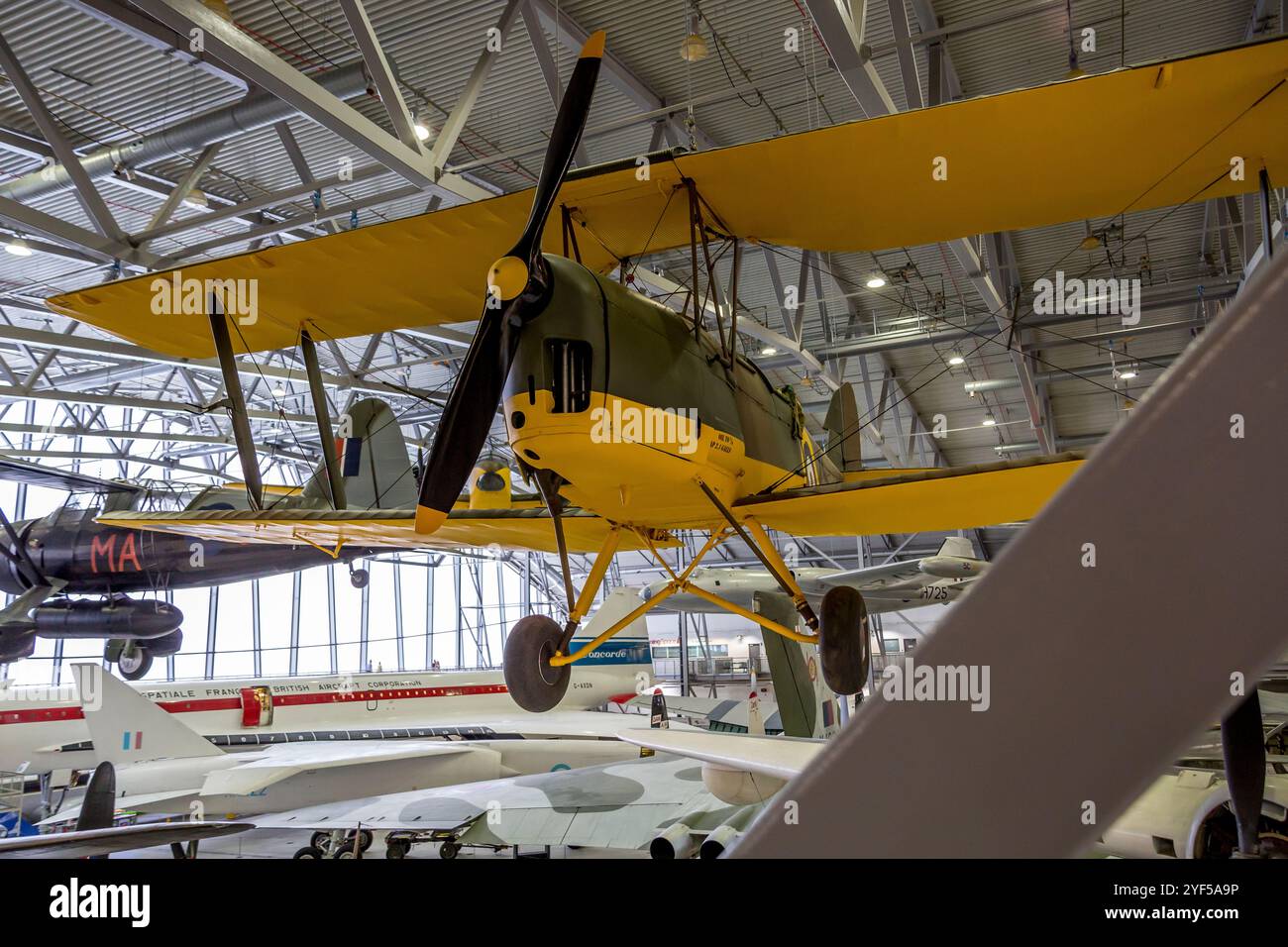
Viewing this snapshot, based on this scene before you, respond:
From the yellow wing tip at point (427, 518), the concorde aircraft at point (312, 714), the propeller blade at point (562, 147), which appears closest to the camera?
the propeller blade at point (562, 147)

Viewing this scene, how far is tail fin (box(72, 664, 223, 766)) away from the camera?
→ 8.79 meters

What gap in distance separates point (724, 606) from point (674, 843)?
1.86 m

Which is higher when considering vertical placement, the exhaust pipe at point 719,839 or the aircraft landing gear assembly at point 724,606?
the aircraft landing gear assembly at point 724,606

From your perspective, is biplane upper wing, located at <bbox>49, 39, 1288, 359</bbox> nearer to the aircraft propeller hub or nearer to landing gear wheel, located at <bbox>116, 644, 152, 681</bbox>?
the aircraft propeller hub

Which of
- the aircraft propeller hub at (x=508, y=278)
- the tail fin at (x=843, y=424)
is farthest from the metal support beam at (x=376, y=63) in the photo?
the tail fin at (x=843, y=424)

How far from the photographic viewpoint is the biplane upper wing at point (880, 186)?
3311 mm

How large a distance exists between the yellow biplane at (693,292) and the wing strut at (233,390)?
0.06 feet

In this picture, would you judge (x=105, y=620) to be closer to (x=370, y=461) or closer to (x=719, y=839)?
(x=370, y=461)

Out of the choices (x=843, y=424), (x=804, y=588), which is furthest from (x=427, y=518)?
(x=804, y=588)

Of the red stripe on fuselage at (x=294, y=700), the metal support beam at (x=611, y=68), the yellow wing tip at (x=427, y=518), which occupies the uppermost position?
the metal support beam at (x=611, y=68)

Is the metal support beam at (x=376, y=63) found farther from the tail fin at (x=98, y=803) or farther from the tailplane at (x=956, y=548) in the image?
the tailplane at (x=956, y=548)
